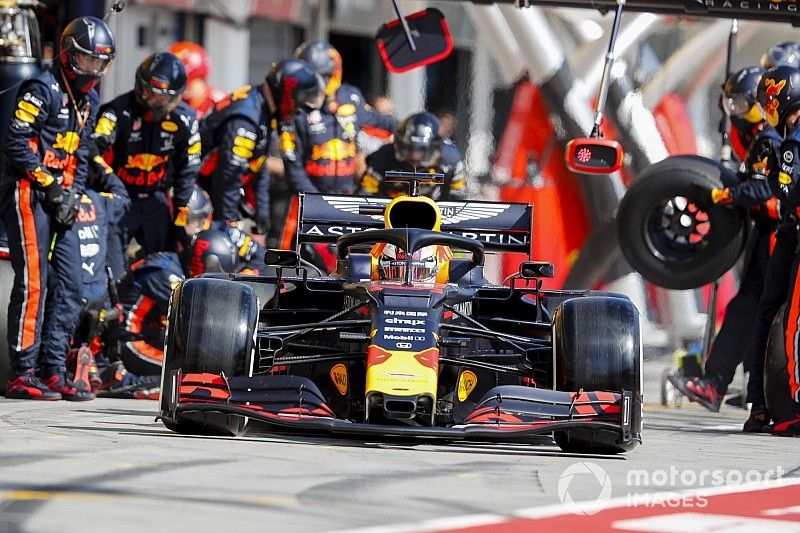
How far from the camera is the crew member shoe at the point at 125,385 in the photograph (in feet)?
35.9

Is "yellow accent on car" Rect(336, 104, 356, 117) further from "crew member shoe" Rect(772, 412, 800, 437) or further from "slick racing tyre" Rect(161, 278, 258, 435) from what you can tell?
"slick racing tyre" Rect(161, 278, 258, 435)

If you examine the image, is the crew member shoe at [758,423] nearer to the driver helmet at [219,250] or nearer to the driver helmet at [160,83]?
the driver helmet at [219,250]

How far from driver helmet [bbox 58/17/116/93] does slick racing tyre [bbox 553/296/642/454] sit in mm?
3884

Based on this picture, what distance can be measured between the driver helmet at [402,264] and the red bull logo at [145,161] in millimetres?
3675

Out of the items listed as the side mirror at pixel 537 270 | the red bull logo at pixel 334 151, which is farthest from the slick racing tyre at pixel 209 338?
the red bull logo at pixel 334 151

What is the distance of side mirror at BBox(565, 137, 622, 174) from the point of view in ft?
35.0

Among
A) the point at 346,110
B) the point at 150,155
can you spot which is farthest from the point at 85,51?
the point at 346,110

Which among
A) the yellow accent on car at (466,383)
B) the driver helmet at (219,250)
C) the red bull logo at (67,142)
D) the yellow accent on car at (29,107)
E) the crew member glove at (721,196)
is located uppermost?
the yellow accent on car at (29,107)

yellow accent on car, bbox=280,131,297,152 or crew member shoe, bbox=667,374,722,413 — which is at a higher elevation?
yellow accent on car, bbox=280,131,297,152

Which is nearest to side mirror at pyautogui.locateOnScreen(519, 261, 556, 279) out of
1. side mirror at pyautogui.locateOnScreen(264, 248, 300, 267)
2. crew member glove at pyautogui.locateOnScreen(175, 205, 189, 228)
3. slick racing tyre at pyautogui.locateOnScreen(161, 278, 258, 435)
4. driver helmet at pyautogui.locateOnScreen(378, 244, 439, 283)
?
driver helmet at pyautogui.locateOnScreen(378, 244, 439, 283)

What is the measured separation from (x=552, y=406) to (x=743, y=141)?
5213mm

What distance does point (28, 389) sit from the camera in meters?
10.2

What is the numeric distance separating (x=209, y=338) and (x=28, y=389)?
2.89 meters

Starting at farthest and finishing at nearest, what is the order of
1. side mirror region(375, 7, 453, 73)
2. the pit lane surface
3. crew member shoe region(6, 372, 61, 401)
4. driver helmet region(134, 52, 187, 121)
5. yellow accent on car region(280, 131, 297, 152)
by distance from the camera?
yellow accent on car region(280, 131, 297, 152) → side mirror region(375, 7, 453, 73) → driver helmet region(134, 52, 187, 121) → crew member shoe region(6, 372, 61, 401) → the pit lane surface
